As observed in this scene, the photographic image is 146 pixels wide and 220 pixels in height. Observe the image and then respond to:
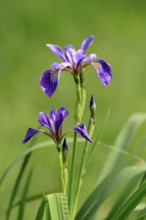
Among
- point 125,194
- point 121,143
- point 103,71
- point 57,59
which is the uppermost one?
point 57,59

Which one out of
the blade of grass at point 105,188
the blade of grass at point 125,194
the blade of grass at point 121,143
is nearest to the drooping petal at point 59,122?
the blade of grass at point 105,188

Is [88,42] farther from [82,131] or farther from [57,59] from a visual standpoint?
[57,59]

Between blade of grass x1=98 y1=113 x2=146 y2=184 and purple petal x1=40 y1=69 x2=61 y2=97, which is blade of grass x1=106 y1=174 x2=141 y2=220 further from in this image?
purple petal x1=40 y1=69 x2=61 y2=97

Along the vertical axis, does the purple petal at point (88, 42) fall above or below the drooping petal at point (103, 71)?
above

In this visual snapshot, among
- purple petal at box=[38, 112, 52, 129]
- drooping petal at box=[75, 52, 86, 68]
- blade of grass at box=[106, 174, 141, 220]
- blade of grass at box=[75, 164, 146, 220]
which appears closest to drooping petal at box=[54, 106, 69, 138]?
purple petal at box=[38, 112, 52, 129]

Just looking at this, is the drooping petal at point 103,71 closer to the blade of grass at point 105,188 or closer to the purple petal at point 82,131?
the purple petal at point 82,131

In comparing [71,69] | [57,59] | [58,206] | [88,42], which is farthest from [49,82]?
[57,59]
